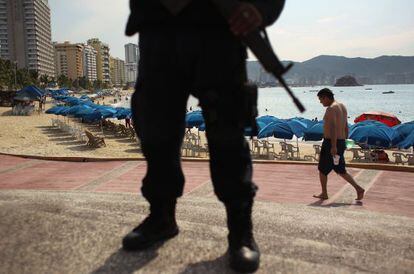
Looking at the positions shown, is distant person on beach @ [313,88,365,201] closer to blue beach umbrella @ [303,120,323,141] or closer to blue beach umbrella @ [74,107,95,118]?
blue beach umbrella @ [303,120,323,141]

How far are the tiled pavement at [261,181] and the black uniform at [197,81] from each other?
5.25m

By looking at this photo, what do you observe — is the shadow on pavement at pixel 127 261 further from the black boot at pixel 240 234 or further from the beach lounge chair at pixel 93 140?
the beach lounge chair at pixel 93 140

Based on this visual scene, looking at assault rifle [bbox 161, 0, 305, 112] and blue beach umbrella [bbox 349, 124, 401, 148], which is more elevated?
assault rifle [bbox 161, 0, 305, 112]

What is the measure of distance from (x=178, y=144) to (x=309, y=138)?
17317mm

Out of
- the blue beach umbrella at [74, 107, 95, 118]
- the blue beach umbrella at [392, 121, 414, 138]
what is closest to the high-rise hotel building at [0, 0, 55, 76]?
the blue beach umbrella at [74, 107, 95, 118]

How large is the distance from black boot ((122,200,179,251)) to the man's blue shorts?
5188 mm

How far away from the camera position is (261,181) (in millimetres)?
9469

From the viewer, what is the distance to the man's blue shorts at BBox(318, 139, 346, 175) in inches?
285

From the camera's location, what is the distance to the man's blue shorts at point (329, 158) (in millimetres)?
7246

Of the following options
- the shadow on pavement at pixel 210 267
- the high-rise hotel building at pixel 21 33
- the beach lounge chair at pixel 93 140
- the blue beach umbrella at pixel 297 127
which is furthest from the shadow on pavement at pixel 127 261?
the high-rise hotel building at pixel 21 33

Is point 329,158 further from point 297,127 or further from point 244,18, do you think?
point 297,127

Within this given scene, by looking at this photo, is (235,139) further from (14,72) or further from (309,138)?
(14,72)

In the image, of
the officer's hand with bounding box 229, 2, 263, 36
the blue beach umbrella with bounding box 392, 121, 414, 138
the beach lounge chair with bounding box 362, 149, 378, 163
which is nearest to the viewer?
the officer's hand with bounding box 229, 2, 263, 36

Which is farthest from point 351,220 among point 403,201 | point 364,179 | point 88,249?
point 364,179
